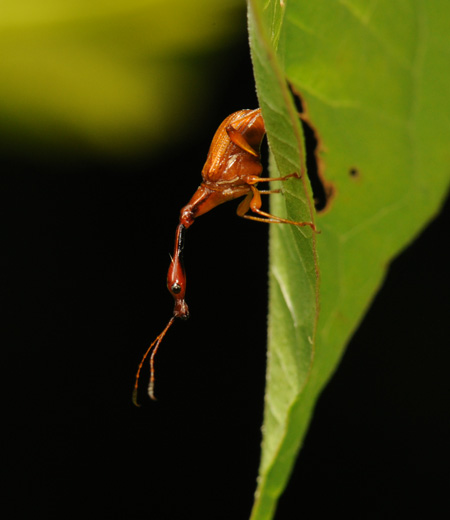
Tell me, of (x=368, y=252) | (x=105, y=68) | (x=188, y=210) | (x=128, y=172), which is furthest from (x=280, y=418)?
(x=128, y=172)

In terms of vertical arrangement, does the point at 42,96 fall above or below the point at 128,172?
above

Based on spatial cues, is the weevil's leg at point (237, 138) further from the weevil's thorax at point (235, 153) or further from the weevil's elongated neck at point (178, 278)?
the weevil's elongated neck at point (178, 278)

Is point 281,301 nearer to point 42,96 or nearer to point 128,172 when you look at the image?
point 42,96

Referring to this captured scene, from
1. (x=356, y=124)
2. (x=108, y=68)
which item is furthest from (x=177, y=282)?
(x=356, y=124)

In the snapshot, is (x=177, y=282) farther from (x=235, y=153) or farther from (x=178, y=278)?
(x=235, y=153)

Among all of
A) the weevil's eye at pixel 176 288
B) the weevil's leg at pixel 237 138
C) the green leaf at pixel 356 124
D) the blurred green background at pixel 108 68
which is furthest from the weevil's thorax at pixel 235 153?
the green leaf at pixel 356 124

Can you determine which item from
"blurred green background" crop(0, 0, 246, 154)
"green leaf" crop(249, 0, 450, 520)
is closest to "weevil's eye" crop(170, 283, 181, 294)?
"blurred green background" crop(0, 0, 246, 154)
